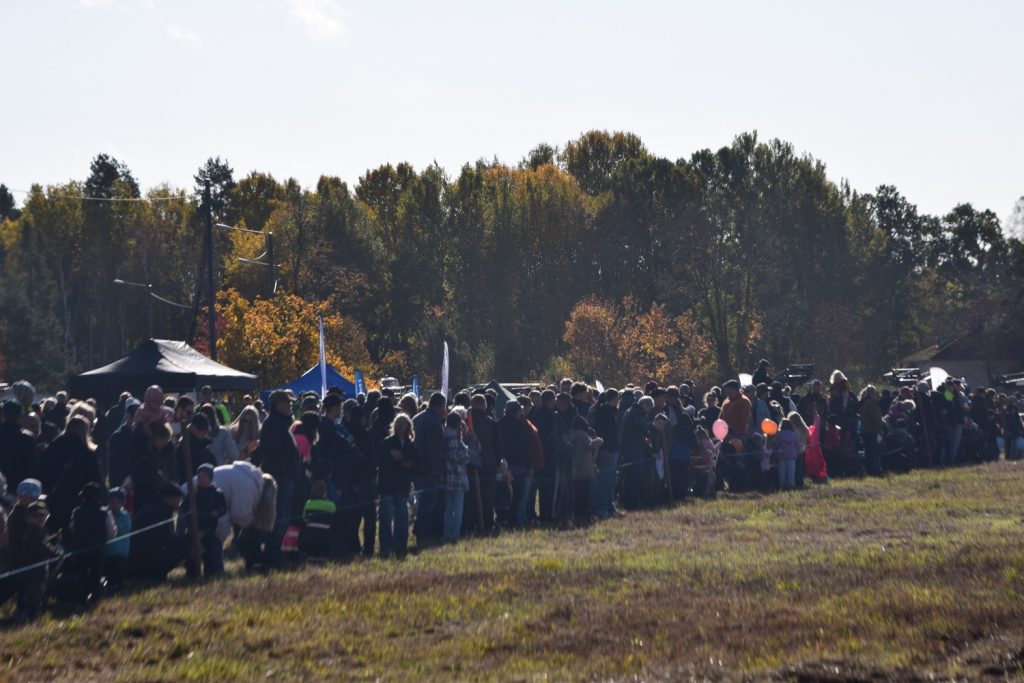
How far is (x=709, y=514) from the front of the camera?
21.1m

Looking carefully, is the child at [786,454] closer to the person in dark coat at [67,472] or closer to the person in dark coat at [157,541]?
the person in dark coat at [157,541]

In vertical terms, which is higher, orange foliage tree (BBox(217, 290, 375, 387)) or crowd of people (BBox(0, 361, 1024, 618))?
orange foliage tree (BBox(217, 290, 375, 387))

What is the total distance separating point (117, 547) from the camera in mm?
13859

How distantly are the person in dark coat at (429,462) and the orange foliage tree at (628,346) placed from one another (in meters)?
52.6

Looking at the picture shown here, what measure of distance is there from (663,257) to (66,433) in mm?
64221

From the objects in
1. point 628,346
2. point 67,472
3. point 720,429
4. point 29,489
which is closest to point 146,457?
point 67,472

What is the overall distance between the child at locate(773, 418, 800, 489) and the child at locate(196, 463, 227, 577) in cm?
1322

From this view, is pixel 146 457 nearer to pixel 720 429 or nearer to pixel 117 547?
pixel 117 547

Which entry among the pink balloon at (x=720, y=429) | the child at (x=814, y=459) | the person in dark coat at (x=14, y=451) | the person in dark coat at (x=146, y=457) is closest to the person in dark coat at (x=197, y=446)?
the person in dark coat at (x=146, y=457)

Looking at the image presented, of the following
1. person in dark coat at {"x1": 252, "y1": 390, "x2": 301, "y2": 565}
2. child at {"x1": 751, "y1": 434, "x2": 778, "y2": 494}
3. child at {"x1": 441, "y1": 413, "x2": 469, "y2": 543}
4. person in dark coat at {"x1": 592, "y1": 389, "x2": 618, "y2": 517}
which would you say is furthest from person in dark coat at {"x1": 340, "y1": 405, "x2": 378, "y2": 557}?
child at {"x1": 751, "y1": 434, "x2": 778, "y2": 494}

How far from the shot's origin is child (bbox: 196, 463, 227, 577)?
15.0 metres

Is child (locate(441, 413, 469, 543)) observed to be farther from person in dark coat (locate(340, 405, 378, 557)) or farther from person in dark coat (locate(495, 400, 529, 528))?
Result: person in dark coat (locate(495, 400, 529, 528))

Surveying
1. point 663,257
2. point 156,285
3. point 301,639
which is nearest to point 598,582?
point 301,639

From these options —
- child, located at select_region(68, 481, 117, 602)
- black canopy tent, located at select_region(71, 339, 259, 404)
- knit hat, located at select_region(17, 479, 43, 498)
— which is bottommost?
child, located at select_region(68, 481, 117, 602)
